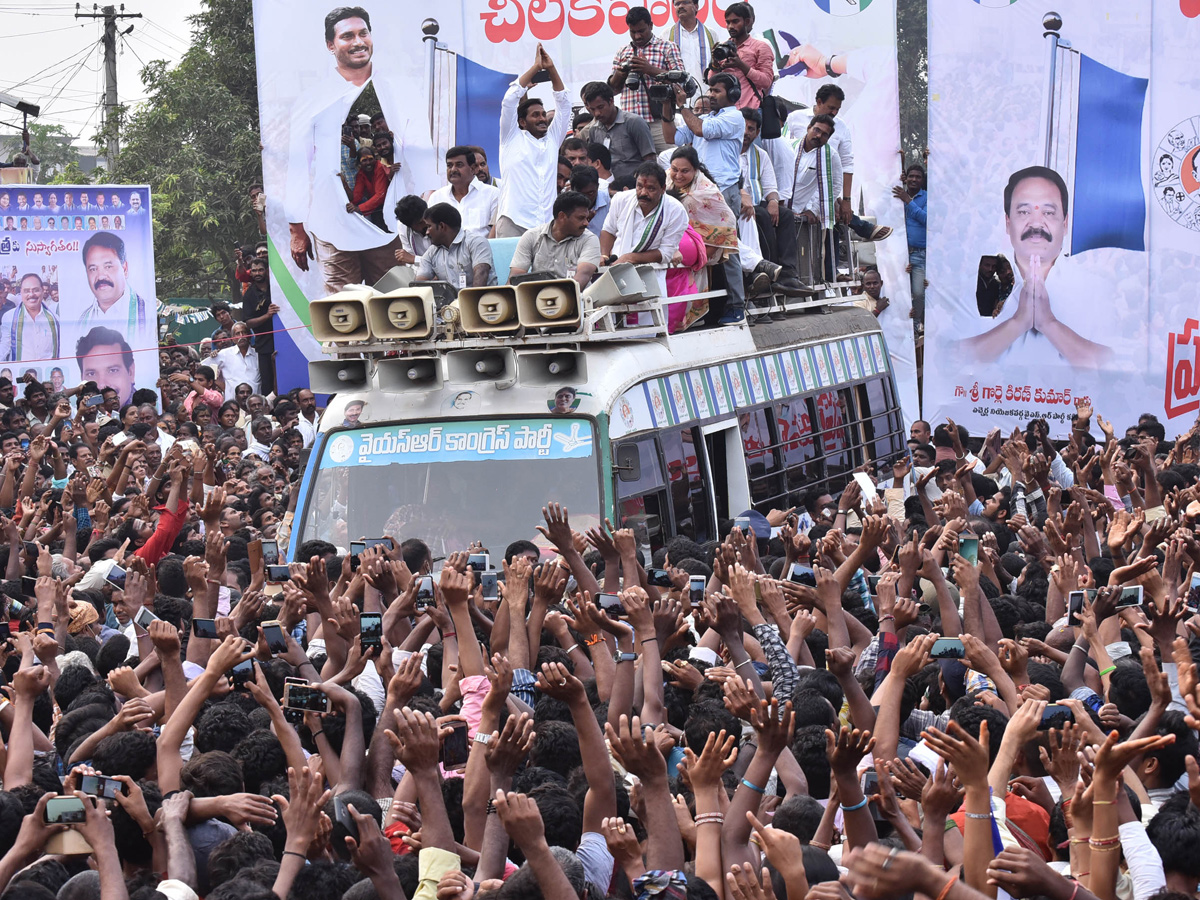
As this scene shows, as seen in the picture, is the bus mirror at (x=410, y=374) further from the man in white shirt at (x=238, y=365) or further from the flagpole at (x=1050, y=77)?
the flagpole at (x=1050, y=77)

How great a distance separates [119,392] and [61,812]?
41.1 feet

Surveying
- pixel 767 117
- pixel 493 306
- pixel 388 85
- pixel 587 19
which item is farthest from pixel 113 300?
pixel 493 306

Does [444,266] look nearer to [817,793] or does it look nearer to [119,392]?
[817,793]

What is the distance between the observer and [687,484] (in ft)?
30.5

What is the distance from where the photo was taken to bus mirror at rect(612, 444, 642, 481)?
851 centimetres

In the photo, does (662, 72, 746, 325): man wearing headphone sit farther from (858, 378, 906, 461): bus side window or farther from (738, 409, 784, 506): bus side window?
(858, 378, 906, 461): bus side window

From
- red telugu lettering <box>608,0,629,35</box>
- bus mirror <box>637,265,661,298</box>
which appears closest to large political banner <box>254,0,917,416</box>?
red telugu lettering <box>608,0,629,35</box>

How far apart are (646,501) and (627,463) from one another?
29cm

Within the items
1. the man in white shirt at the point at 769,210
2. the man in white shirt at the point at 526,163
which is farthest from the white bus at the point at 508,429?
the man in white shirt at the point at 769,210

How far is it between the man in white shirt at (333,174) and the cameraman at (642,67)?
6.71m

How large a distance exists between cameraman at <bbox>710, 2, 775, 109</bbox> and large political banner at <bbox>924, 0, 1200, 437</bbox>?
451 centimetres

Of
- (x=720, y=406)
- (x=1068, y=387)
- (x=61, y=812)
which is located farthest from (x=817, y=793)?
(x=1068, y=387)

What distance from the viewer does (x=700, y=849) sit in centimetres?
411

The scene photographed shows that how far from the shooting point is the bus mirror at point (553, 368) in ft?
28.4
